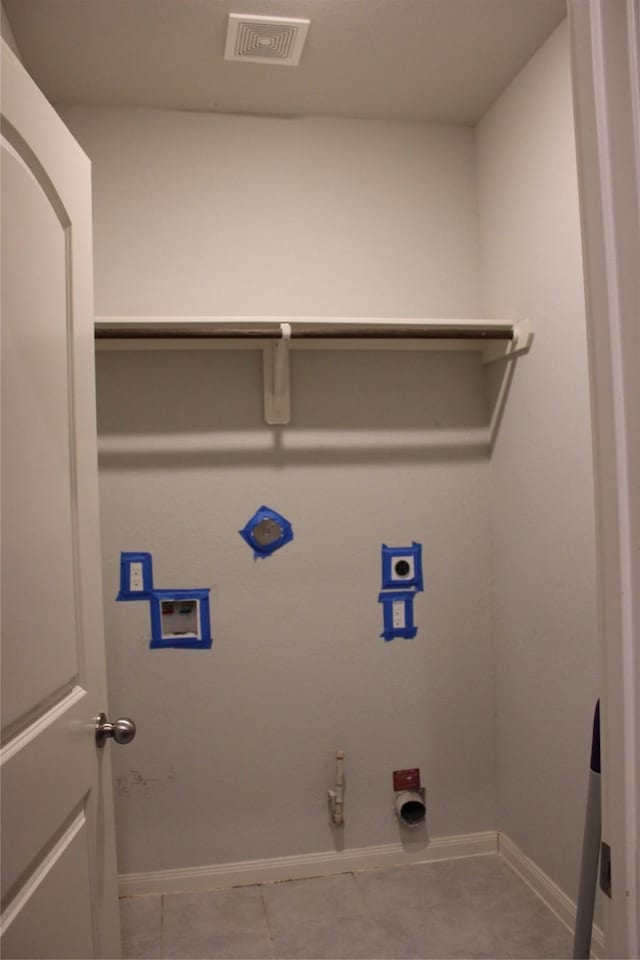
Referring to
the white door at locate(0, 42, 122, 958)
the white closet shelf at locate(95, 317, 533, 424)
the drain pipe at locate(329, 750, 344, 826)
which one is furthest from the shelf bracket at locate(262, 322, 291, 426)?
the drain pipe at locate(329, 750, 344, 826)

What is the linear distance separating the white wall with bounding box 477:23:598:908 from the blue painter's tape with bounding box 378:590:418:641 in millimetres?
331

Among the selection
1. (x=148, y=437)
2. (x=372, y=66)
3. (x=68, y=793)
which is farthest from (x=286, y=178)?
(x=68, y=793)

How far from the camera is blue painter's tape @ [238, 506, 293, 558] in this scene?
2.44 m

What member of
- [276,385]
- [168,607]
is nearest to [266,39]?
[276,385]

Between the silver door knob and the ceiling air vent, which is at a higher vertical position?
the ceiling air vent

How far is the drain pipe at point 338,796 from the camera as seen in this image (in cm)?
244

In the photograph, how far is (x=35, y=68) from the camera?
215 centimetres

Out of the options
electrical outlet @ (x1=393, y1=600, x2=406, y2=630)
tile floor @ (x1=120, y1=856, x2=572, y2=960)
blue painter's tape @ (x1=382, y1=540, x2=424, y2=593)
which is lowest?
tile floor @ (x1=120, y1=856, x2=572, y2=960)

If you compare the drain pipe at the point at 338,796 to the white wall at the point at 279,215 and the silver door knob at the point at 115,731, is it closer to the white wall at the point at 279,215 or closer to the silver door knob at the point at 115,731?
the silver door knob at the point at 115,731

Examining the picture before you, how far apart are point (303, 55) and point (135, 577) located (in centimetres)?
176

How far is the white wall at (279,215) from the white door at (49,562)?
3.13 ft

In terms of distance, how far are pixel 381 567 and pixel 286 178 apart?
4.75 ft

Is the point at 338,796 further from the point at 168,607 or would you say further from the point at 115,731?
the point at 115,731

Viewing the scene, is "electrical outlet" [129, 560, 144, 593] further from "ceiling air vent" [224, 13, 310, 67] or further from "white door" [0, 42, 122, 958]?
"ceiling air vent" [224, 13, 310, 67]
